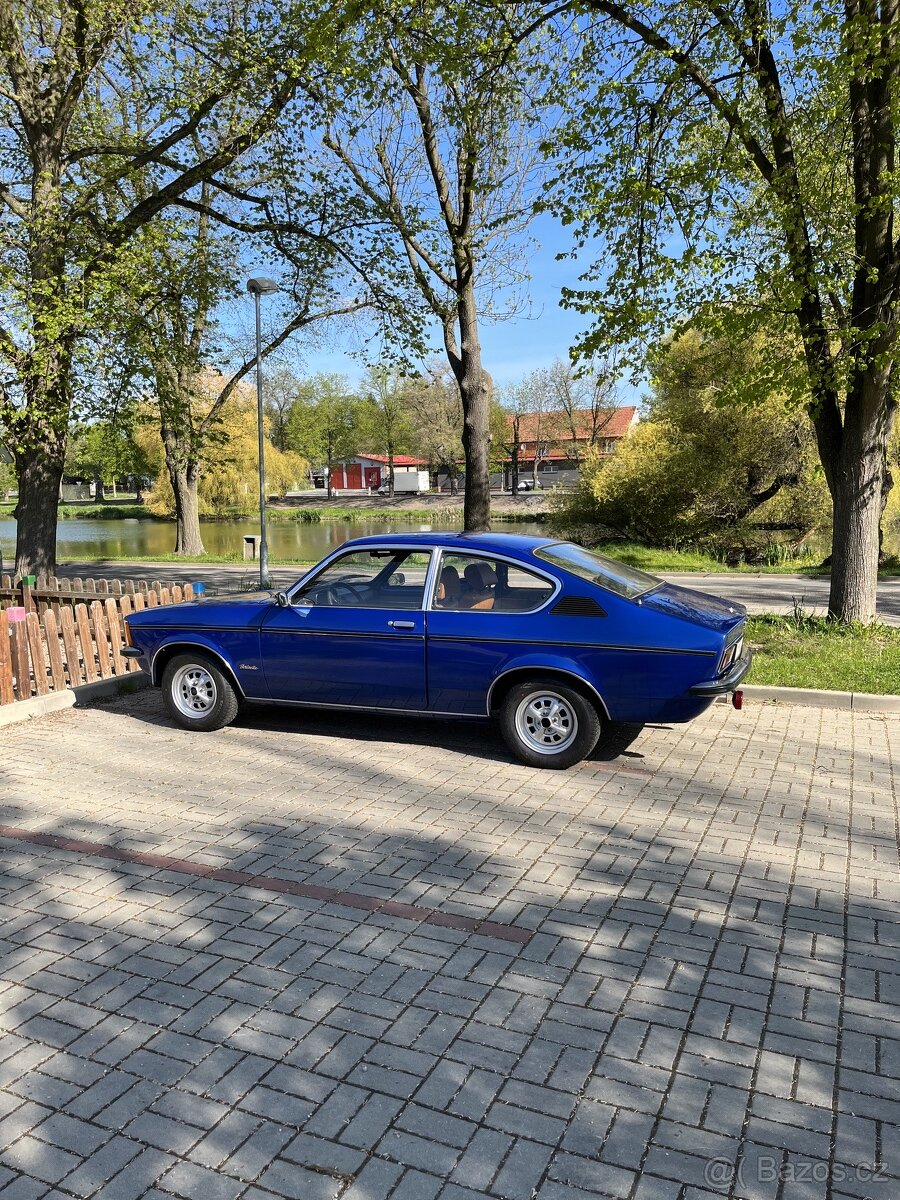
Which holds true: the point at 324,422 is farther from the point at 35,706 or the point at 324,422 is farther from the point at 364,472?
the point at 35,706

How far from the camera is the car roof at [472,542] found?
21.5 feet

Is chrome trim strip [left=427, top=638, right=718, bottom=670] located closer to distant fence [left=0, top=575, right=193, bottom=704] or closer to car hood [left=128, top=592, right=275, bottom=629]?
car hood [left=128, top=592, right=275, bottom=629]

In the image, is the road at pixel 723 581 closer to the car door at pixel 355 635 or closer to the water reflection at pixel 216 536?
the water reflection at pixel 216 536

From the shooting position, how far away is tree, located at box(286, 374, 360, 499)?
8788cm

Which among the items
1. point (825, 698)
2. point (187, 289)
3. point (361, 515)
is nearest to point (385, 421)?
point (361, 515)

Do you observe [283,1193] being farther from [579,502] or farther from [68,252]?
[579,502]

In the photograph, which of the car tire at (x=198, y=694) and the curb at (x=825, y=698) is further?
the curb at (x=825, y=698)

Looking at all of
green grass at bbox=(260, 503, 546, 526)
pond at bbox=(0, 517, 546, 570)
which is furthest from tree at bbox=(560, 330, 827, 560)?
green grass at bbox=(260, 503, 546, 526)

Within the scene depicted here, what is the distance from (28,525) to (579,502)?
20313 millimetres

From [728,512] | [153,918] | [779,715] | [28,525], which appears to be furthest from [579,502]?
Result: [153,918]

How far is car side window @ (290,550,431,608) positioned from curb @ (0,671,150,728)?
7.88 feet

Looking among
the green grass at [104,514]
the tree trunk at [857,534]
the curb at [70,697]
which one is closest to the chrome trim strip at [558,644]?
the curb at [70,697]

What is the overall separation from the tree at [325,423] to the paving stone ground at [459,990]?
81897 mm

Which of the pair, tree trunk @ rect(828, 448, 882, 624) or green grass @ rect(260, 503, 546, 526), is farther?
green grass @ rect(260, 503, 546, 526)
